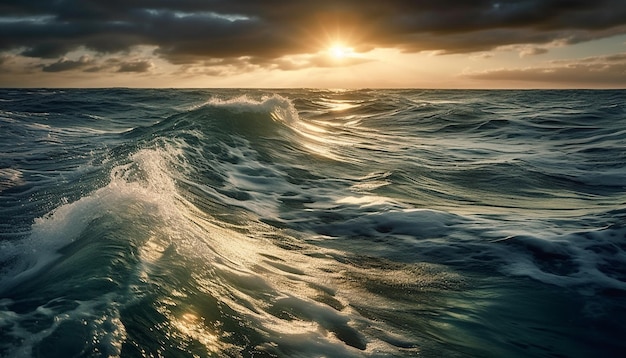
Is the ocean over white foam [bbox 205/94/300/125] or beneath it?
beneath

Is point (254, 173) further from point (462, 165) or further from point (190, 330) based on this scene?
point (190, 330)

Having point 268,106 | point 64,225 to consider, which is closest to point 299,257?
point 64,225

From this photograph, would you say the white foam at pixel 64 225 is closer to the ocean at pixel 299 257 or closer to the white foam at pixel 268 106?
the ocean at pixel 299 257

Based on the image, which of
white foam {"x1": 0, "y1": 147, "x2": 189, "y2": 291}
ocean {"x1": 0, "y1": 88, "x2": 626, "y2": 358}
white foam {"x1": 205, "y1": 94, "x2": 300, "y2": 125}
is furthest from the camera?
white foam {"x1": 205, "y1": 94, "x2": 300, "y2": 125}

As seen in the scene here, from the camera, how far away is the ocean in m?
3.65

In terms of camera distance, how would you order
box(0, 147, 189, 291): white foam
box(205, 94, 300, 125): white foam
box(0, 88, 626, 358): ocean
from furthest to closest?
box(205, 94, 300, 125): white foam < box(0, 147, 189, 291): white foam < box(0, 88, 626, 358): ocean

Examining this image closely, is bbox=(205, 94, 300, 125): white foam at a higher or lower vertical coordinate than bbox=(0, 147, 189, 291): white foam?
higher

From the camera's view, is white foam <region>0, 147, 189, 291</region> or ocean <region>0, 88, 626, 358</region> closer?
ocean <region>0, 88, 626, 358</region>

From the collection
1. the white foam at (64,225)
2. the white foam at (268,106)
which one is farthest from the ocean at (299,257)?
the white foam at (268,106)

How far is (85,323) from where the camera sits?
3.18 m

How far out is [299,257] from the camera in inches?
243

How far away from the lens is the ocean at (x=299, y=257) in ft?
12.0

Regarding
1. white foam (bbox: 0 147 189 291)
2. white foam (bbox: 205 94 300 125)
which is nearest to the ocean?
white foam (bbox: 0 147 189 291)

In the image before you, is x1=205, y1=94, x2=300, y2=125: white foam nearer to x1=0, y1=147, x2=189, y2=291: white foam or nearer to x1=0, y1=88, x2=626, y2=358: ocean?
x1=0, y1=88, x2=626, y2=358: ocean
